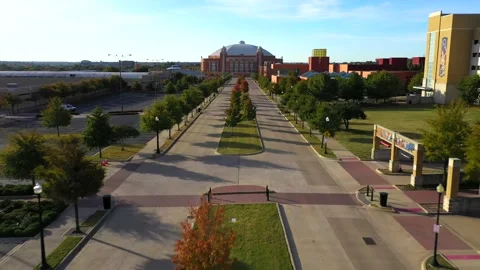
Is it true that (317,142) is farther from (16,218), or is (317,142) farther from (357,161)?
(16,218)

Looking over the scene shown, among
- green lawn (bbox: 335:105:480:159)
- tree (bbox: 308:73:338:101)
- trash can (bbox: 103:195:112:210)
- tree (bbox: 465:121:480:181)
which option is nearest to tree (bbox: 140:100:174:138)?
trash can (bbox: 103:195:112:210)

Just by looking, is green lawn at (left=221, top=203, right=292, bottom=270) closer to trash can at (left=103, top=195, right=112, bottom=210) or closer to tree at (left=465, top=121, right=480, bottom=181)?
trash can at (left=103, top=195, right=112, bottom=210)

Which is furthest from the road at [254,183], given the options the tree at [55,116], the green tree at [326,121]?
the tree at [55,116]

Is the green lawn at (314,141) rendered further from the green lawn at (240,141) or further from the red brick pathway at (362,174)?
the green lawn at (240,141)

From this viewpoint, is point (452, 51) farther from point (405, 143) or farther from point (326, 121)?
point (405, 143)

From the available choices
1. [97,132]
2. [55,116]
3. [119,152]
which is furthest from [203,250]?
[55,116]
